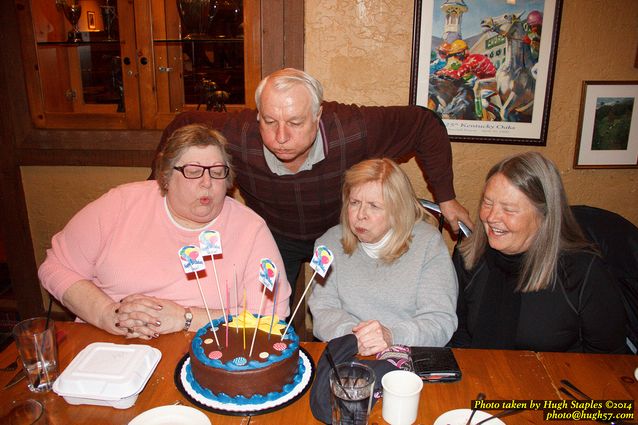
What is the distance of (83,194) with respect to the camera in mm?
3061

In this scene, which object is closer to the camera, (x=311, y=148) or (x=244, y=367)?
(x=244, y=367)

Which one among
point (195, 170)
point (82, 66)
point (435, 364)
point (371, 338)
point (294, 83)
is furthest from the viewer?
point (82, 66)

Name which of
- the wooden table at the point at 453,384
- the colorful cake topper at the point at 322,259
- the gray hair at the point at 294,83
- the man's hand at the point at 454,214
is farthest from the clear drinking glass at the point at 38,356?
the man's hand at the point at 454,214

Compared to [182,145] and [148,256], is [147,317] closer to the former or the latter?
[148,256]

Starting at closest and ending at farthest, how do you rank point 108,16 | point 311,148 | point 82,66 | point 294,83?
point 294,83 → point 311,148 → point 108,16 → point 82,66

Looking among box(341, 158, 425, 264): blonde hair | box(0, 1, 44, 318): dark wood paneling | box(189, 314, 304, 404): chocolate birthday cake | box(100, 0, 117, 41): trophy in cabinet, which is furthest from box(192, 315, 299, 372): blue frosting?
box(0, 1, 44, 318): dark wood paneling

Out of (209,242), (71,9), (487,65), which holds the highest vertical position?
(71,9)

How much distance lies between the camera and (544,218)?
1800 millimetres

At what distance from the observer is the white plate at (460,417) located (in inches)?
50.5

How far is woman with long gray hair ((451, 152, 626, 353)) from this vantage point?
1.76 m

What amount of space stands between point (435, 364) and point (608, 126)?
2019mm

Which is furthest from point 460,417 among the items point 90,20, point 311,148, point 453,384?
point 90,20

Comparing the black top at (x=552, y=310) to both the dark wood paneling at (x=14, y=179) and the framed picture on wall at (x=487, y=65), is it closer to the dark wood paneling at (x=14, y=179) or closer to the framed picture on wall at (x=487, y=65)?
the framed picture on wall at (x=487, y=65)

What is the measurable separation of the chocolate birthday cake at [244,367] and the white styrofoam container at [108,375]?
0.16 metres
